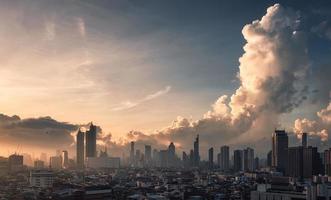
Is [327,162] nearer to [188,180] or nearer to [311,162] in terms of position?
[311,162]

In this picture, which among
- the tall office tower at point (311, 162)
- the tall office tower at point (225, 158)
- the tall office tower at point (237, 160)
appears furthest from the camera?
the tall office tower at point (225, 158)

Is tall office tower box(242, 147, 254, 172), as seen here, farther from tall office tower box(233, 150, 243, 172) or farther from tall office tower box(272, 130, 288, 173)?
tall office tower box(272, 130, 288, 173)

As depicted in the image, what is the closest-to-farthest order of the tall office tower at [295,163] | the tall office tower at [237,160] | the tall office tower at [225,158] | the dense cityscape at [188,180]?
the dense cityscape at [188,180]
the tall office tower at [295,163]
the tall office tower at [237,160]
the tall office tower at [225,158]

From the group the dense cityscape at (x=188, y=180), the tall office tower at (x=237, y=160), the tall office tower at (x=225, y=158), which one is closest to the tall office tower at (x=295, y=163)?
the dense cityscape at (x=188, y=180)

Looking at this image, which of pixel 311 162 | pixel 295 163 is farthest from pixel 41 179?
pixel 311 162

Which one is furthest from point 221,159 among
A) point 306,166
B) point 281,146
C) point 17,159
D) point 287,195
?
point 287,195

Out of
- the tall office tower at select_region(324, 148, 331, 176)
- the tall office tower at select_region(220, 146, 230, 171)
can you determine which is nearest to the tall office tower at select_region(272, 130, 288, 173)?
the tall office tower at select_region(324, 148, 331, 176)

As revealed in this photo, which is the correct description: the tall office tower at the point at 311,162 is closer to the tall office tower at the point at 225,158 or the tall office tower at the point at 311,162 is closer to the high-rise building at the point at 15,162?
the tall office tower at the point at 225,158
